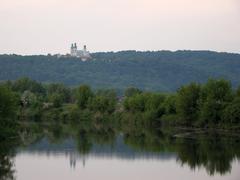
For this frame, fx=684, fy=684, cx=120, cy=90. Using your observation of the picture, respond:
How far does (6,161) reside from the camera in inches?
1411

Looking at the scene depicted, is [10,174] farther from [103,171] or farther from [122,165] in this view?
[122,165]

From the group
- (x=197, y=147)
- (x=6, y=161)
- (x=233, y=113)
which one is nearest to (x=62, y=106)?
(x=233, y=113)

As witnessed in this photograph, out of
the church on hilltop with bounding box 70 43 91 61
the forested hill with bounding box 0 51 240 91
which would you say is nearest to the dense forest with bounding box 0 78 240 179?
the forested hill with bounding box 0 51 240 91

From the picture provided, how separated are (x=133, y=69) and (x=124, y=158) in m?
129

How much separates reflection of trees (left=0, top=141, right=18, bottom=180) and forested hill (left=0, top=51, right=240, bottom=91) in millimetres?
108528

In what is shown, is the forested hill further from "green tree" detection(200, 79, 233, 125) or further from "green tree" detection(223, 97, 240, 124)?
"green tree" detection(223, 97, 240, 124)

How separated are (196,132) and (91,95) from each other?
106 feet

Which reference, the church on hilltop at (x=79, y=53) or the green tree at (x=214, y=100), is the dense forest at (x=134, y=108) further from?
the church on hilltop at (x=79, y=53)

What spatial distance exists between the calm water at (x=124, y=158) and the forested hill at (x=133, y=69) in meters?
103

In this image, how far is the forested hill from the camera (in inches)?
Answer: 6181

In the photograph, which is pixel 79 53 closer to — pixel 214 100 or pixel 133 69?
pixel 133 69

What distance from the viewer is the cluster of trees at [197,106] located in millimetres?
61562

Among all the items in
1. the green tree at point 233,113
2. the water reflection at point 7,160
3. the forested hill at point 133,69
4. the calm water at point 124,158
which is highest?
the forested hill at point 133,69

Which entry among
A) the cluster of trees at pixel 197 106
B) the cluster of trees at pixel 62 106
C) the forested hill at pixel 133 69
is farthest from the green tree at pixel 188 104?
the forested hill at pixel 133 69
